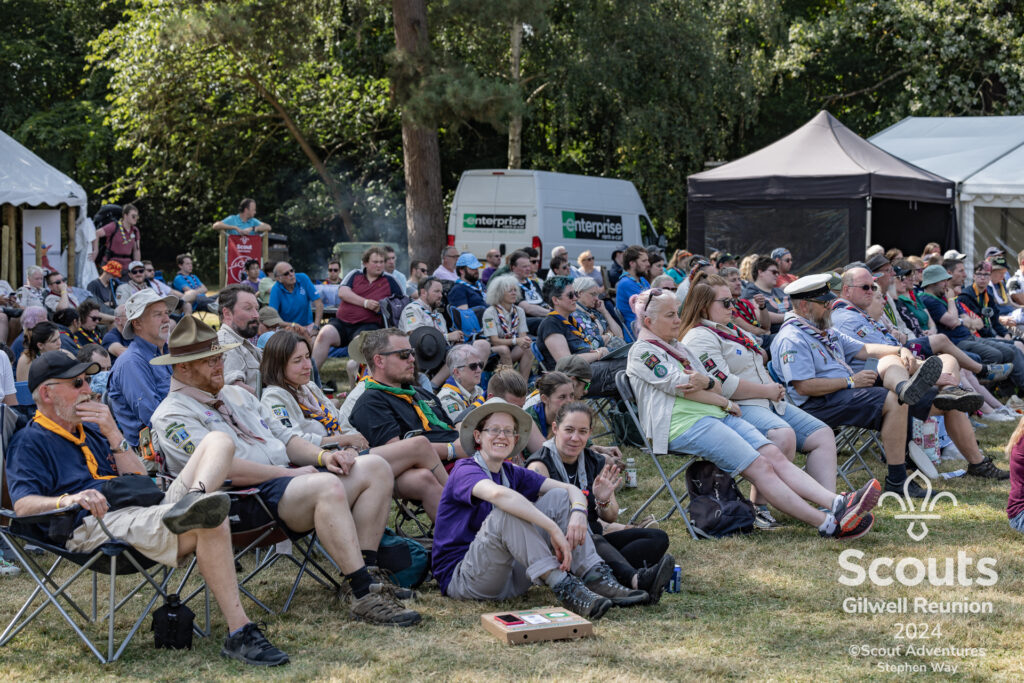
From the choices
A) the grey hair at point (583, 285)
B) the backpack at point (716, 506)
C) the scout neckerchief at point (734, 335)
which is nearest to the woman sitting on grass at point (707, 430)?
the backpack at point (716, 506)

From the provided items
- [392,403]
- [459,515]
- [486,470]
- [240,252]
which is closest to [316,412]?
[392,403]

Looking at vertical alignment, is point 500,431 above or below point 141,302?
below

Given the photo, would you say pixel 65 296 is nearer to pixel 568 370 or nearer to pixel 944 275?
pixel 568 370

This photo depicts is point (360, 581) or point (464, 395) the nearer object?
point (360, 581)

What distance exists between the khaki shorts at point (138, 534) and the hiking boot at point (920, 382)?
13.6 ft

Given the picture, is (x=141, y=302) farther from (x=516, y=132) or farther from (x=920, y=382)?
(x=516, y=132)

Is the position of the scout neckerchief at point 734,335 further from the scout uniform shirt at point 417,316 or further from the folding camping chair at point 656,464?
the scout uniform shirt at point 417,316

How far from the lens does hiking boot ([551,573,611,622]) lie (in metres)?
4.04

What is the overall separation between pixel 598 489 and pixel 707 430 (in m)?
1.04

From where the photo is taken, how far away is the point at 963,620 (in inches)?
161

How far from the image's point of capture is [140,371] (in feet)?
17.2

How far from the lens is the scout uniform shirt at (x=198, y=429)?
4.09m

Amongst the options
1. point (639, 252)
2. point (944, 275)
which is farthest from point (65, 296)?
point (944, 275)

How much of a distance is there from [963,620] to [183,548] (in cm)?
288
